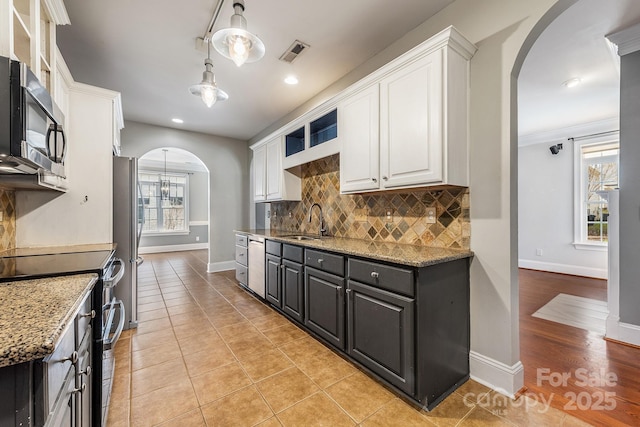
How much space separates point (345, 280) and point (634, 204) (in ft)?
8.76

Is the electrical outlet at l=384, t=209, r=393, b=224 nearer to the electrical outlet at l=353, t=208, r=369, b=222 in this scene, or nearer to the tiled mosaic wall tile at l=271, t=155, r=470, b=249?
the tiled mosaic wall tile at l=271, t=155, r=470, b=249

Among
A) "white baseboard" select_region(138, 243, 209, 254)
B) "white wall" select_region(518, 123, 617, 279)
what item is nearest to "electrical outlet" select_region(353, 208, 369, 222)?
"white wall" select_region(518, 123, 617, 279)

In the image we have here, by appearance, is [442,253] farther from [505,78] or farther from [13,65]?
[13,65]

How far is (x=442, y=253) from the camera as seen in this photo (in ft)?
6.34

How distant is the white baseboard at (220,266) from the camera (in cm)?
548

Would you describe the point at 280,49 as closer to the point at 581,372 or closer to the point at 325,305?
the point at 325,305

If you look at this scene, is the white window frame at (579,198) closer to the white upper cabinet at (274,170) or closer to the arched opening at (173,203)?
the white upper cabinet at (274,170)

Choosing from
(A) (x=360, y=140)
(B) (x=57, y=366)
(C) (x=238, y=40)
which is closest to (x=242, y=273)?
(A) (x=360, y=140)

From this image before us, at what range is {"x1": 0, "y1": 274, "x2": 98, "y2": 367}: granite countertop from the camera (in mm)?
625

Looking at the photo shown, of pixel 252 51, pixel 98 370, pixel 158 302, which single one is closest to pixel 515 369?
pixel 98 370

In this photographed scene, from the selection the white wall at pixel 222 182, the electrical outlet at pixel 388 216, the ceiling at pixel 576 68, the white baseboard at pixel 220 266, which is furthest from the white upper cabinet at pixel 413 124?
the white baseboard at pixel 220 266

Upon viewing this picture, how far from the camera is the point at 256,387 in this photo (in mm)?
1928

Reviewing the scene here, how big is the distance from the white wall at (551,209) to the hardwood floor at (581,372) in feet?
10.1

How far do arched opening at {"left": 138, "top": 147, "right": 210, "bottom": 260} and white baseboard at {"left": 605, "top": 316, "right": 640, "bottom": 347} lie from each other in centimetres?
837
